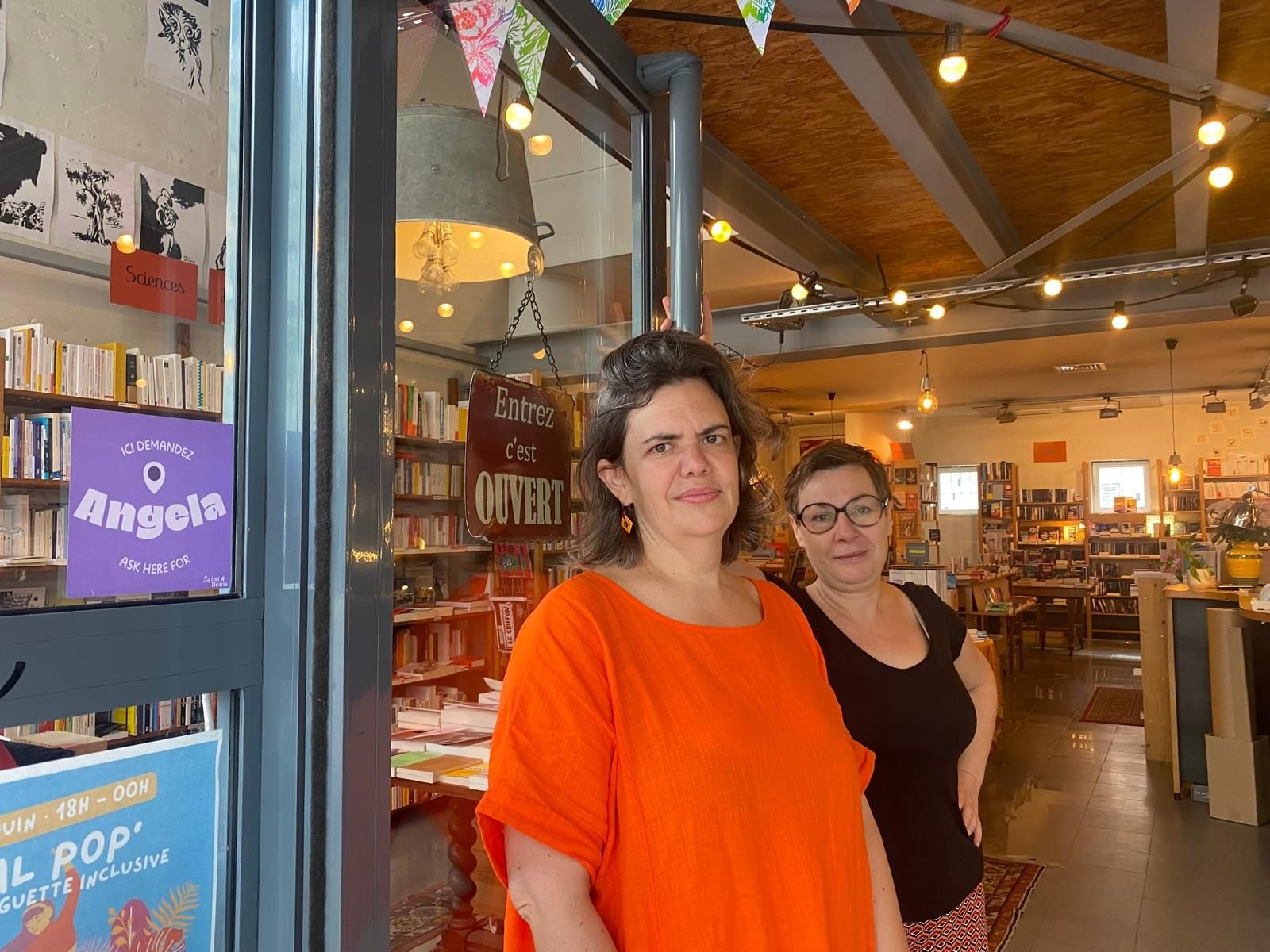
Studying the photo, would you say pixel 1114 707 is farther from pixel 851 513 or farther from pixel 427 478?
pixel 427 478

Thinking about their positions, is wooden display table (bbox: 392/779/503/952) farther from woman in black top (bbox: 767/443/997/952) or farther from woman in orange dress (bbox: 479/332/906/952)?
woman in black top (bbox: 767/443/997/952)

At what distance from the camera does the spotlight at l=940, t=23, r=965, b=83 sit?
3.07 meters

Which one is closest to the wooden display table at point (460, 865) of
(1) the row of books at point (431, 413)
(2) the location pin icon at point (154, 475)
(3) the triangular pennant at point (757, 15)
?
(1) the row of books at point (431, 413)

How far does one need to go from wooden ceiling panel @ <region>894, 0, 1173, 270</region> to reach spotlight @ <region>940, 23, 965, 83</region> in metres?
0.21

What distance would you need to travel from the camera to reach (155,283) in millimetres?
938

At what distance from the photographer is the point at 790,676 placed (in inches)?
54.1

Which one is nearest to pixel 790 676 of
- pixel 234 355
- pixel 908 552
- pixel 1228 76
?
pixel 234 355

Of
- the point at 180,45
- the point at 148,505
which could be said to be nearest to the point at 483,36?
the point at 180,45

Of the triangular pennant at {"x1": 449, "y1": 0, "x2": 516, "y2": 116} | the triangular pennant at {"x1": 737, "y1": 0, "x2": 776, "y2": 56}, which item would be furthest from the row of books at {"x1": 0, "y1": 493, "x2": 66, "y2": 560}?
the triangular pennant at {"x1": 737, "y1": 0, "x2": 776, "y2": 56}

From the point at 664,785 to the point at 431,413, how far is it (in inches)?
24.0

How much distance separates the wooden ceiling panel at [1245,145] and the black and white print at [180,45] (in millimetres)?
3638

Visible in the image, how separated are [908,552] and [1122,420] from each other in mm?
7594

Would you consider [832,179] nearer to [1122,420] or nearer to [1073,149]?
[1073,149]

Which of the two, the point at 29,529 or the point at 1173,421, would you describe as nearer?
the point at 29,529
